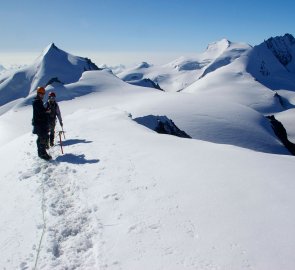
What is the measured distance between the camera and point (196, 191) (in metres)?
9.34

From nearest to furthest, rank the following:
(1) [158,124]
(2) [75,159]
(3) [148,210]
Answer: (3) [148,210]
(2) [75,159]
(1) [158,124]

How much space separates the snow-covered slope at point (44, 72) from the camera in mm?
153125

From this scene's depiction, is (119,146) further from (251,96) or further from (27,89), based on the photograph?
(27,89)

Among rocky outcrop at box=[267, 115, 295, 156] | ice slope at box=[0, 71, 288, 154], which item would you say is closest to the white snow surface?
ice slope at box=[0, 71, 288, 154]

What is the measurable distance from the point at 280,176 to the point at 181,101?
149 feet

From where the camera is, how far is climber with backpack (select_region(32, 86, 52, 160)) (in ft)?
49.3

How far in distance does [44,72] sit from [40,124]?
15229 centimetres

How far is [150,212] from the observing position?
8.37 metres

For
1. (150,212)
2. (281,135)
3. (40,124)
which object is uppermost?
(40,124)

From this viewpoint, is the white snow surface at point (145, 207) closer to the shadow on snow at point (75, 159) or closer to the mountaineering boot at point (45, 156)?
the shadow on snow at point (75, 159)

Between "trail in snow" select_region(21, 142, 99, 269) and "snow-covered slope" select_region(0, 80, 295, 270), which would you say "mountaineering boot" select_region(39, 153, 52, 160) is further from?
"trail in snow" select_region(21, 142, 99, 269)

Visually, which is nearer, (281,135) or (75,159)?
(75,159)

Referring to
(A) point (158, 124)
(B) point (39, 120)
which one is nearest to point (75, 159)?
(B) point (39, 120)

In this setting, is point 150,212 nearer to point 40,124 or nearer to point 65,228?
point 65,228
